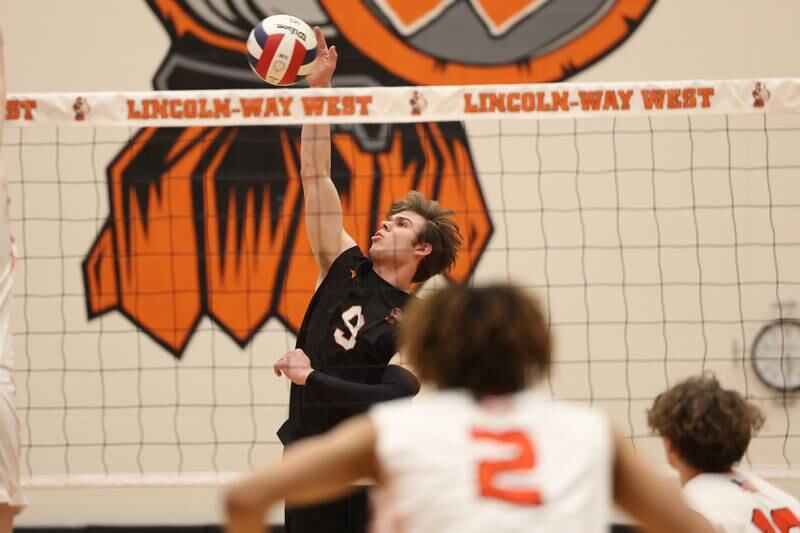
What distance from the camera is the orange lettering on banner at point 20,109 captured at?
16.4ft

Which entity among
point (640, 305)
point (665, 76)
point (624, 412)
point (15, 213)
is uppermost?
point (665, 76)

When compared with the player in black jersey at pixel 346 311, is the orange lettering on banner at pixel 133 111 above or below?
above

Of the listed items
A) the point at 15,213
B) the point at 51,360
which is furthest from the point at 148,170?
the point at 51,360

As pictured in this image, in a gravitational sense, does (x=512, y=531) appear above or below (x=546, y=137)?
below

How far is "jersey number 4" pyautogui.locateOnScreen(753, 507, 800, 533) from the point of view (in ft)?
9.23

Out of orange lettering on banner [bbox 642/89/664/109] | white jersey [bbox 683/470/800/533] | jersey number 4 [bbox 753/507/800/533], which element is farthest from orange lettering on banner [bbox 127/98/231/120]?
jersey number 4 [bbox 753/507/800/533]

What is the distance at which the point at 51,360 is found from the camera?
7.22m

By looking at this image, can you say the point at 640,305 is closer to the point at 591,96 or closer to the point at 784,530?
the point at 591,96

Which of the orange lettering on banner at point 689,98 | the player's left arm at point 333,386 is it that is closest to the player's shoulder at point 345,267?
the player's left arm at point 333,386

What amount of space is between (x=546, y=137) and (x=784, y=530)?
184 inches

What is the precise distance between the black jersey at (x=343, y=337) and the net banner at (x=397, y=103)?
2.37 feet

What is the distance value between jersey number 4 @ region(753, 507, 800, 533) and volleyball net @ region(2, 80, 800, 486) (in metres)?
4.15

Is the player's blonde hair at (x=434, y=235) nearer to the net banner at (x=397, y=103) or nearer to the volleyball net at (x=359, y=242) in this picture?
the net banner at (x=397, y=103)

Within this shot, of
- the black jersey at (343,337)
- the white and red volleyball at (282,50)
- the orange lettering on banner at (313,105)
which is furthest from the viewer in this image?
the white and red volleyball at (282,50)
